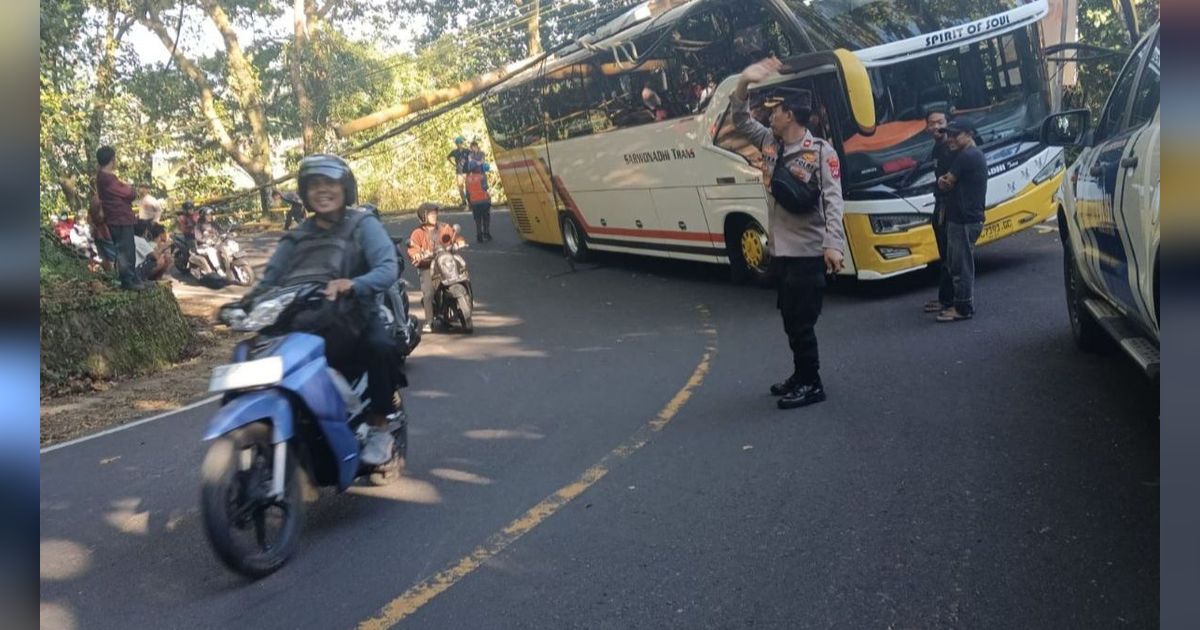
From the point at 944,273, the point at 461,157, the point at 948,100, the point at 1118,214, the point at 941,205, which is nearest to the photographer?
the point at 1118,214

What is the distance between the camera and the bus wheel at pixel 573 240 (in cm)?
1706

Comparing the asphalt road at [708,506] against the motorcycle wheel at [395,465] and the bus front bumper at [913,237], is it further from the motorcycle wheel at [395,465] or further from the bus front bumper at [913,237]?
the bus front bumper at [913,237]

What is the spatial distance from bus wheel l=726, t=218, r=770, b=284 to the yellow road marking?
4953mm

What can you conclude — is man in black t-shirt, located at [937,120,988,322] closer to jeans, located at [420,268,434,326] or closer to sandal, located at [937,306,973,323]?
sandal, located at [937,306,973,323]

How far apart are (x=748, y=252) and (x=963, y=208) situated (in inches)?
152

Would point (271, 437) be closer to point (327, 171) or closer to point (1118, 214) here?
point (327, 171)

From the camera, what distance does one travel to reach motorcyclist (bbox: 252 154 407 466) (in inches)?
208

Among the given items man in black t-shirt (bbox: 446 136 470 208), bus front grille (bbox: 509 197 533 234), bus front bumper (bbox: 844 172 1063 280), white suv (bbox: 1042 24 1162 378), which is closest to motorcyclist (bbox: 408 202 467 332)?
bus front bumper (bbox: 844 172 1063 280)

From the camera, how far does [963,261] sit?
8656 mm

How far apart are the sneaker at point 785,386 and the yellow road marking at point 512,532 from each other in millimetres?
635

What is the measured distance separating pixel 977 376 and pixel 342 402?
13.9 ft

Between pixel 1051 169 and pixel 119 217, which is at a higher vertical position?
pixel 119 217

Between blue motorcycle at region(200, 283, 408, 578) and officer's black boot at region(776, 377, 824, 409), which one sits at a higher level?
blue motorcycle at region(200, 283, 408, 578)

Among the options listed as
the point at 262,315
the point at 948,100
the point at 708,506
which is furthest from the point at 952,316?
the point at 262,315
